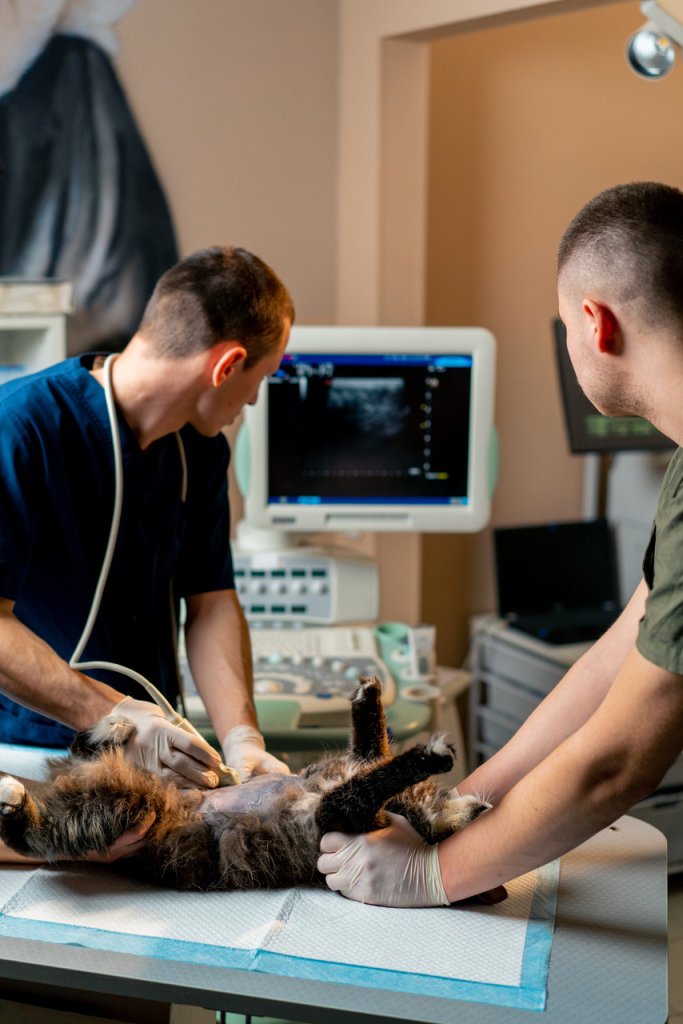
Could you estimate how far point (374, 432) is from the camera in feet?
8.04

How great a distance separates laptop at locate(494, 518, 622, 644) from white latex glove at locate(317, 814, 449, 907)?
6.52 feet

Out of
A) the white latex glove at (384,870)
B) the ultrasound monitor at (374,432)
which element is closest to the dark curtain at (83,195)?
the ultrasound monitor at (374,432)

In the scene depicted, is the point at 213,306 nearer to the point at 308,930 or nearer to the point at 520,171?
the point at 308,930

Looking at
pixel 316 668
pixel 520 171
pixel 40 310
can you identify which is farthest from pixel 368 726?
pixel 520 171

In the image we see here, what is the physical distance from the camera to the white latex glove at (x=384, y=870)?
1.27 metres

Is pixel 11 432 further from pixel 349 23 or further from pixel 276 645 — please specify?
pixel 349 23

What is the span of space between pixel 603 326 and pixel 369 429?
1235mm

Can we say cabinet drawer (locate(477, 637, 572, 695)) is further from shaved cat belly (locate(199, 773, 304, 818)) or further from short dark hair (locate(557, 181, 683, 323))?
short dark hair (locate(557, 181, 683, 323))

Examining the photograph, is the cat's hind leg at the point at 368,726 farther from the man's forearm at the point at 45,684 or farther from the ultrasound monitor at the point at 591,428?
the ultrasound monitor at the point at 591,428

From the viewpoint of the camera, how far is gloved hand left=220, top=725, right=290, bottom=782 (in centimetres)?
162

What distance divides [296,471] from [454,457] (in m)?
0.36

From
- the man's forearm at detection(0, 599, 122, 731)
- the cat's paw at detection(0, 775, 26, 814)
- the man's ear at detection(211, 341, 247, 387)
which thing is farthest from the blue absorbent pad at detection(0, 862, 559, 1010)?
the man's ear at detection(211, 341, 247, 387)

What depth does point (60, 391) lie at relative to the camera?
171 cm

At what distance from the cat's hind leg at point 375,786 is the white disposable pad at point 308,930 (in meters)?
0.09
